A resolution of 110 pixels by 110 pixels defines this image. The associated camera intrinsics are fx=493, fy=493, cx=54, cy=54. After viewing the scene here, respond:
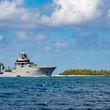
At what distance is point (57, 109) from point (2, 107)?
5651 mm

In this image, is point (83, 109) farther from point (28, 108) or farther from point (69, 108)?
point (28, 108)

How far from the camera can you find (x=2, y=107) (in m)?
47.5

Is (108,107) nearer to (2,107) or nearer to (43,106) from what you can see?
(43,106)

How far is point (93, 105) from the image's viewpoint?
163 feet

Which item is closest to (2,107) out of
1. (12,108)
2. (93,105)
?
(12,108)

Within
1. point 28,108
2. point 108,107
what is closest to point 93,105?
point 108,107

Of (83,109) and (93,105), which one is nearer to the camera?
(83,109)

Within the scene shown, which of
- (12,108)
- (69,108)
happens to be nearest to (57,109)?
(69,108)

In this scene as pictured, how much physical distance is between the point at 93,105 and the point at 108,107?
3.09 m

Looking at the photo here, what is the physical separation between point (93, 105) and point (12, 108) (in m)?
8.43

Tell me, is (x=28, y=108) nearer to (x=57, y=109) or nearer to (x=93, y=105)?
(x=57, y=109)

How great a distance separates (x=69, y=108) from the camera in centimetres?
4619

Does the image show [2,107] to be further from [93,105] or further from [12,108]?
[93,105]

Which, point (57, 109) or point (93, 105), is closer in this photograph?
point (57, 109)
